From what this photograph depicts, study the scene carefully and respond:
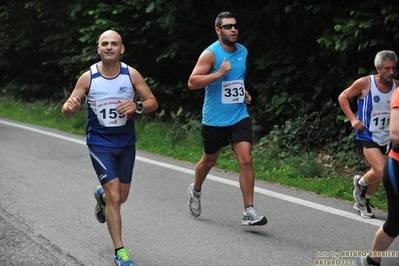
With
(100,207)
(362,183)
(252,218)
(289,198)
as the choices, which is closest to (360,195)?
(362,183)

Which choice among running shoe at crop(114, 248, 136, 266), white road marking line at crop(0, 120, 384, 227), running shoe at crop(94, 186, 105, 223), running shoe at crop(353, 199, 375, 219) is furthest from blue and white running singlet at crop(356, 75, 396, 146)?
running shoe at crop(114, 248, 136, 266)

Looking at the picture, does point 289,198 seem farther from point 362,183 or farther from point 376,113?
point 376,113

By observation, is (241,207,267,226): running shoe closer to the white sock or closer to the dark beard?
the white sock

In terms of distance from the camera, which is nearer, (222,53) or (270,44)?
(222,53)

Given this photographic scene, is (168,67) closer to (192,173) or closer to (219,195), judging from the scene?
(192,173)

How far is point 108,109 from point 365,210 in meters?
2.91

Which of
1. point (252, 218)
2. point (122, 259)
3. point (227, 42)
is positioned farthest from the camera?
point (227, 42)

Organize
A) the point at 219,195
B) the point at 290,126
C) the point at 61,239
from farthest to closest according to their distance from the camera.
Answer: the point at 290,126
the point at 219,195
the point at 61,239

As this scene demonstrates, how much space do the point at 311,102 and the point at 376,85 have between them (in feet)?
16.6

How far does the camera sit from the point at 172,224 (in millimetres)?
6996

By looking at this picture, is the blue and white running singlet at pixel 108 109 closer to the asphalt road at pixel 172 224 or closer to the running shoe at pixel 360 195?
the asphalt road at pixel 172 224

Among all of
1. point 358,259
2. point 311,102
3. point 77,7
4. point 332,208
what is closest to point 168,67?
point 77,7

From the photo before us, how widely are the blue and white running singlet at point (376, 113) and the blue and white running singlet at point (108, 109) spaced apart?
8.03 feet

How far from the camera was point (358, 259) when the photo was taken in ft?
18.6
